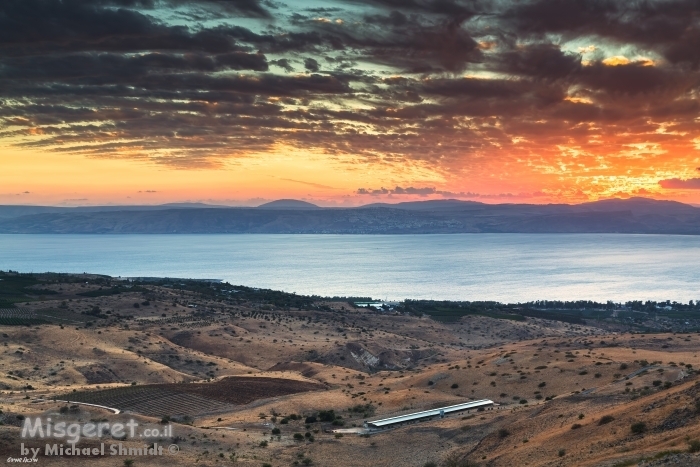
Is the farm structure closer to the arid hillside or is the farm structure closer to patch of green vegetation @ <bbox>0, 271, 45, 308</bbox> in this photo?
the arid hillside

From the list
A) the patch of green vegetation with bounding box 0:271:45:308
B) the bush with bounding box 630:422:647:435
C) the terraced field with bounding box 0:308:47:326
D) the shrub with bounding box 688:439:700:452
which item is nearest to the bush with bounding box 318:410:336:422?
the bush with bounding box 630:422:647:435

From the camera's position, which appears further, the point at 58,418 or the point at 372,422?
the point at 372,422

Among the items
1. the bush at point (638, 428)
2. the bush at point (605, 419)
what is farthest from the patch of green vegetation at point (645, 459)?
the bush at point (605, 419)

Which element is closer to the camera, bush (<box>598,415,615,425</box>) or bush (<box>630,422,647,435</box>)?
bush (<box>630,422,647,435</box>)

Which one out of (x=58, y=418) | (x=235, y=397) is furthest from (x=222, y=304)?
(x=58, y=418)

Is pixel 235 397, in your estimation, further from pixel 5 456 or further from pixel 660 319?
pixel 660 319

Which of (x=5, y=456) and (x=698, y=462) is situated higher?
(x=698, y=462)

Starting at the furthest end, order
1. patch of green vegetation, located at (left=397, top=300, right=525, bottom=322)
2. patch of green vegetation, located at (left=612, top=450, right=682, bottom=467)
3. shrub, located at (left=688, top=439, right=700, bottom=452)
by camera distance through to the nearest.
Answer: patch of green vegetation, located at (left=397, top=300, right=525, bottom=322), patch of green vegetation, located at (left=612, top=450, right=682, bottom=467), shrub, located at (left=688, top=439, right=700, bottom=452)

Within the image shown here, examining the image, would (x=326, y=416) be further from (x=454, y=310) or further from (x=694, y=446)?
(x=454, y=310)
